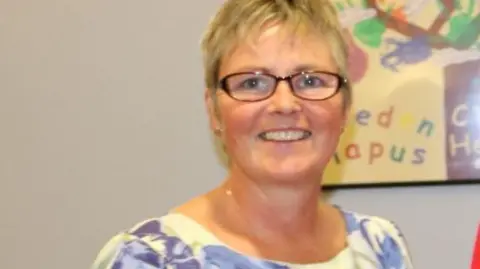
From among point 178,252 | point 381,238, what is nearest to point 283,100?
point 178,252

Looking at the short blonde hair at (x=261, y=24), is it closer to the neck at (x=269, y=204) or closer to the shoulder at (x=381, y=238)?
the neck at (x=269, y=204)

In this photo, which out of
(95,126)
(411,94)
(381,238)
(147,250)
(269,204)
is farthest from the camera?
(95,126)

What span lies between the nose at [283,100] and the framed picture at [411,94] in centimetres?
58

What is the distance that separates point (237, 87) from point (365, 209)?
2.20 feet

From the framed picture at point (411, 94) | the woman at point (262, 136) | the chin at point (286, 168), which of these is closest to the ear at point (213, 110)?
the woman at point (262, 136)

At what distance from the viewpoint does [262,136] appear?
1.20m

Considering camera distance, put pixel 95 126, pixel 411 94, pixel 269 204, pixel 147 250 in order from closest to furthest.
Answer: pixel 147 250, pixel 269 204, pixel 411 94, pixel 95 126

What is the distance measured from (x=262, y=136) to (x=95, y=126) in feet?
2.45

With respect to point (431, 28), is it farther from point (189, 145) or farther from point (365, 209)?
point (189, 145)

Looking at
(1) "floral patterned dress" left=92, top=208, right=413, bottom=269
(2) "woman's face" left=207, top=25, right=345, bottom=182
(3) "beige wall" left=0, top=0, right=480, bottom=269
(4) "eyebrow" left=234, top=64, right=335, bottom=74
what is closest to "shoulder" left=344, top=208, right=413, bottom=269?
(1) "floral patterned dress" left=92, top=208, right=413, bottom=269

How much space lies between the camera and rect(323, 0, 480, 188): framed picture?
Result: 5.59ft

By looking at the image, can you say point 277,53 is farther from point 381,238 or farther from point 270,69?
point 381,238

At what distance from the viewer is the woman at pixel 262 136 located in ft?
3.88

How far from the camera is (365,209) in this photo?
1.77m
